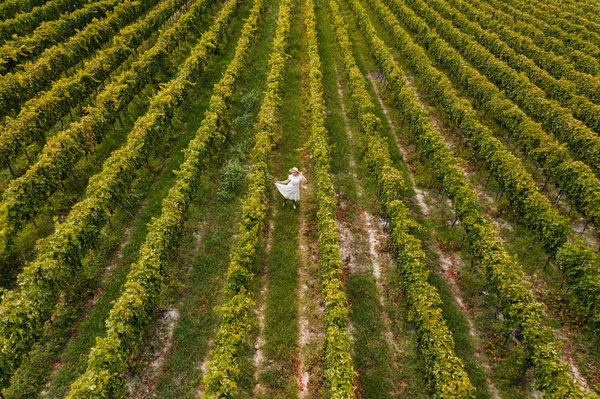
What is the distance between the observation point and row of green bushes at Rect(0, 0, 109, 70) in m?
24.2

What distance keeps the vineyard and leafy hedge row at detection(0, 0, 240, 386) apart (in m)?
0.07

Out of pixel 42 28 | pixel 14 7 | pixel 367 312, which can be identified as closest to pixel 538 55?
pixel 367 312

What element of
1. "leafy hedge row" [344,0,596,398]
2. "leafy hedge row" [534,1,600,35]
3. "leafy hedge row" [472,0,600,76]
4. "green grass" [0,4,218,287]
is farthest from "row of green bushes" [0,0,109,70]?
"leafy hedge row" [534,1,600,35]

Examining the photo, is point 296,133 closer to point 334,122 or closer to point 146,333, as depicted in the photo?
point 334,122

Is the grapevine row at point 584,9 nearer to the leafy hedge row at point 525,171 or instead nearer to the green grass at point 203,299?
the leafy hedge row at point 525,171

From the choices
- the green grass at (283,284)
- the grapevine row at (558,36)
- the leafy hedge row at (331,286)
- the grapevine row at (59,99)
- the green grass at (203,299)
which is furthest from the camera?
the grapevine row at (558,36)

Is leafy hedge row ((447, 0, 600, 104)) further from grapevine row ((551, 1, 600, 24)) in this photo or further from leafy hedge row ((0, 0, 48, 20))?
leafy hedge row ((0, 0, 48, 20))

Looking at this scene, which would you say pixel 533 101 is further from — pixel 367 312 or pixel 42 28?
pixel 42 28

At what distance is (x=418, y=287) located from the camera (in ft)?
41.1

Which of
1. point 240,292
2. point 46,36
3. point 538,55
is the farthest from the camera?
point 538,55

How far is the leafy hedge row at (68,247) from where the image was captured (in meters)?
10.5

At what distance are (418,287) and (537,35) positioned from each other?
101 feet

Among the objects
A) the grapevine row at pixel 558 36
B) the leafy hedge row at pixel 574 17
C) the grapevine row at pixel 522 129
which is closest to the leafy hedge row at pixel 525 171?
the grapevine row at pixel 522 129

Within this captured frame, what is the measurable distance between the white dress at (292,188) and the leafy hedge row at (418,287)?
12.2ft
